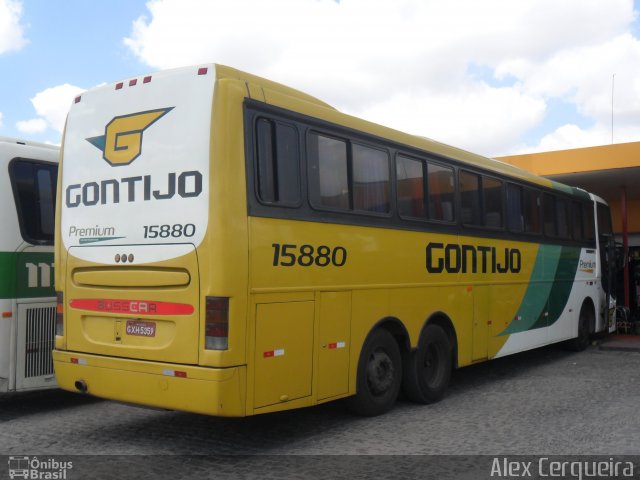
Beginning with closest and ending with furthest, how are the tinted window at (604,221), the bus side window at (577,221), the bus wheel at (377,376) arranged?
1. the bus wheel at (377,376)
2. the bus side window at (577,221)
3. the tinted window at (604,221)

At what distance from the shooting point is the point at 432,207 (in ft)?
28.3

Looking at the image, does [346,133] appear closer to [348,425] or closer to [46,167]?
[348,425]

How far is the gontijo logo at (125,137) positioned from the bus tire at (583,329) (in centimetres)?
984

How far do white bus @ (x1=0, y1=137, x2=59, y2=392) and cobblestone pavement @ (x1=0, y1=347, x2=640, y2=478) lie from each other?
24.3 inches

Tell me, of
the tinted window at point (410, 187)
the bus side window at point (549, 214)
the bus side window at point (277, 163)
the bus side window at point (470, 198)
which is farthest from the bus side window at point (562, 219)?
the bus side window at point (277, 163)

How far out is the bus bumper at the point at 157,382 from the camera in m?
5.59

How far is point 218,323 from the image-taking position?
565 cm

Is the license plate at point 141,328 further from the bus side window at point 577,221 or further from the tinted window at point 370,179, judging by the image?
the bus side window at point 577,221

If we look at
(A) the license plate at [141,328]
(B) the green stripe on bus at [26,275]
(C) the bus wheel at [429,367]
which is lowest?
(C) the bus wheel at [429,367]

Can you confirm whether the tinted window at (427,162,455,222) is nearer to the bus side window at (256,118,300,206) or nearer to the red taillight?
the bus side window at (256,118,300,206)

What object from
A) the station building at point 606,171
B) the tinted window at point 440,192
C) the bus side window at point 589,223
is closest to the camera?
the tinted window at point 440,192

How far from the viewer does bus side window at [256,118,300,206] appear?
611 centimetres

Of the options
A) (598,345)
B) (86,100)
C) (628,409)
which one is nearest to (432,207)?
(628,409)

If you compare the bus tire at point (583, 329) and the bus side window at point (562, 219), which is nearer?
the bus side window at point (562, 219)
